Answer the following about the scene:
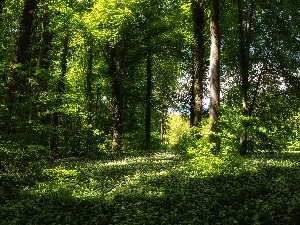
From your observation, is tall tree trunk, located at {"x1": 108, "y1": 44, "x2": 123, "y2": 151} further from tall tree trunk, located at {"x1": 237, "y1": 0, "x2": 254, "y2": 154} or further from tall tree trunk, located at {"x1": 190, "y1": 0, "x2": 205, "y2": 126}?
tall tree trunk, located at {"x1": 237, "y1": 0, "x2": 254, "y2": 154}

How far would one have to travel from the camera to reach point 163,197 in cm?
1200

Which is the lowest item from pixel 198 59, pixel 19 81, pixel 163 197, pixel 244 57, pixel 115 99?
pixel 163 197

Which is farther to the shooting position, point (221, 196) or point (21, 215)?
point (221, 196)

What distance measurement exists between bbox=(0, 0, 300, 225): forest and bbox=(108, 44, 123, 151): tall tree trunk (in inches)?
4.1

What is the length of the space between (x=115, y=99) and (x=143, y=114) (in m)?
11.6

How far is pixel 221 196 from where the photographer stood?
38.5 ft

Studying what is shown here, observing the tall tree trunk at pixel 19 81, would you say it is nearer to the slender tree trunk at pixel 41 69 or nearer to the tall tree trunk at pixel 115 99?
the slender tree trunk at pixel 41 69

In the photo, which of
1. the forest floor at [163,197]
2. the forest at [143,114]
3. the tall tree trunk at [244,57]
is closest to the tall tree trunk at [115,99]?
the forest at [143,114]

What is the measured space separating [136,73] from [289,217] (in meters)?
32.1

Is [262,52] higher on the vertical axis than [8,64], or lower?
higher

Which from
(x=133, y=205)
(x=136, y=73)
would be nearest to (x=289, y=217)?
(x=133, y=205)

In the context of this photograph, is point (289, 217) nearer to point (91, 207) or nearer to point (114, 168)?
point (91, 207)

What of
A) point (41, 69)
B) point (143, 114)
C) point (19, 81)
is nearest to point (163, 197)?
point (41, 69)

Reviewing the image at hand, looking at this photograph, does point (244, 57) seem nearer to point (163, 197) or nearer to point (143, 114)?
point (163, 197)
